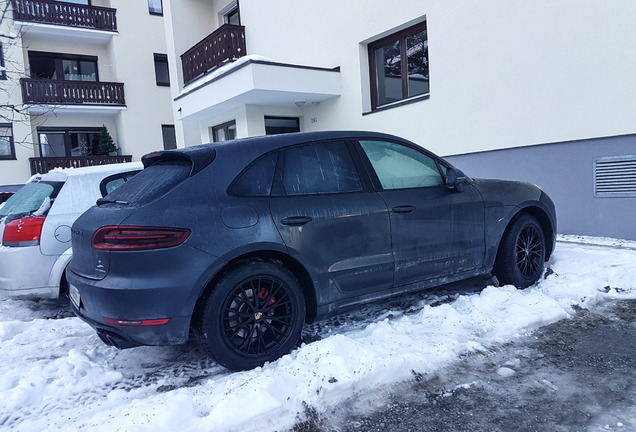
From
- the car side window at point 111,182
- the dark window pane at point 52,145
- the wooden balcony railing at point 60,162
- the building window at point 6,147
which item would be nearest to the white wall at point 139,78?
the wooden balcony railing at point 60,162

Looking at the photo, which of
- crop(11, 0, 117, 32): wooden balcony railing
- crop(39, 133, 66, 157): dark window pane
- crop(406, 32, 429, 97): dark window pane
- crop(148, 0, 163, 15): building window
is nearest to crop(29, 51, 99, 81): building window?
crop(11, 0, 117, 32): wooden balcony railing

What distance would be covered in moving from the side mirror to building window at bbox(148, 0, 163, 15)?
21156mm

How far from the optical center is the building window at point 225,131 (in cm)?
1226

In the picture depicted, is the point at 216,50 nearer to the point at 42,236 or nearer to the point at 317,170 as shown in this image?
the point at 42,236

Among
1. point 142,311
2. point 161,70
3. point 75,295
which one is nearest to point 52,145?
point 161,70

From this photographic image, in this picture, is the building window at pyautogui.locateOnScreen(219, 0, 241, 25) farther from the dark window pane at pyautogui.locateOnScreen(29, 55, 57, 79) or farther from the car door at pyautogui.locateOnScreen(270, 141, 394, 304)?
the car door at pyautogui.locateOnScreen(270, 141, 394, 304)

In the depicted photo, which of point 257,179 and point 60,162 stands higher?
point 60,162

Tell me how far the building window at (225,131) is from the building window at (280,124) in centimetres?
113

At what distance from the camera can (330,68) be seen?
10.5 m

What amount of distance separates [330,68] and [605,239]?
22.6 feet

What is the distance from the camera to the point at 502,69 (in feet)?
23.5

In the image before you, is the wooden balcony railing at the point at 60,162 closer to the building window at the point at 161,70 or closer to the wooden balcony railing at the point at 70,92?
the wooden balcony railing at the point at 70,92

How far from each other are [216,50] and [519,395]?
11.8 m

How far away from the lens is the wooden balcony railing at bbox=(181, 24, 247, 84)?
12.0 meters
